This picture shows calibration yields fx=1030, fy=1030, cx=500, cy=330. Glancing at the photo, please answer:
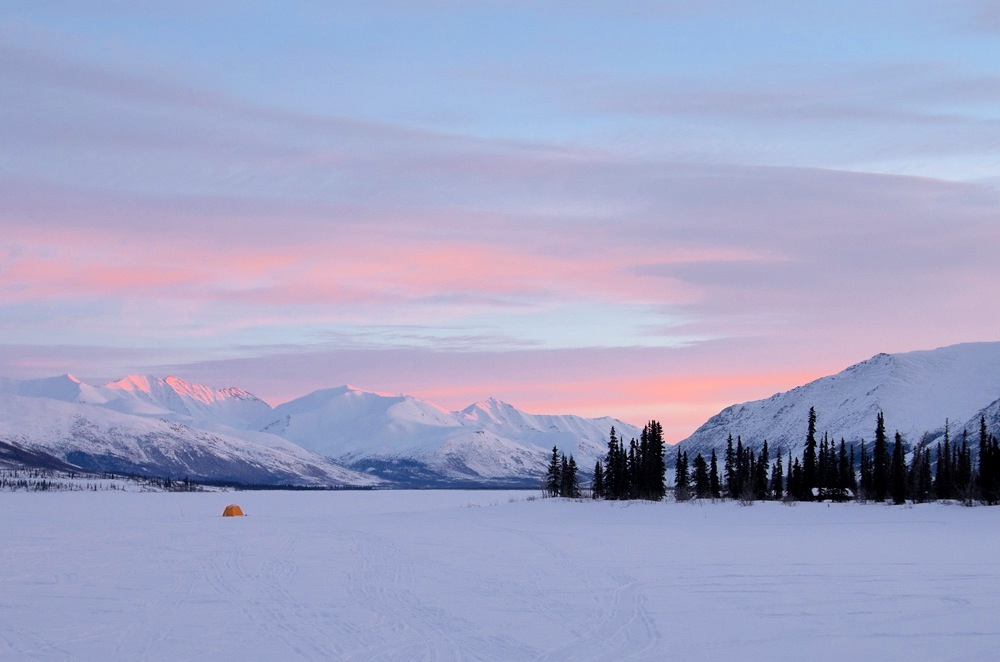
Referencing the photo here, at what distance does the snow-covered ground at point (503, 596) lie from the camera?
17922 mm

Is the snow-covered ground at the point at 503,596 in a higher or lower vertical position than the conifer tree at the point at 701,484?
lower

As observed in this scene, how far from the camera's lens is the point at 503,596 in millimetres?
24688

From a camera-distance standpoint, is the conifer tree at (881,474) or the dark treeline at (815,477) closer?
the dark treeline at (815,477)

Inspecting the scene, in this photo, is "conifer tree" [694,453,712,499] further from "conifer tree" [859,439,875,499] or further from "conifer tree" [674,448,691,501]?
"conifer tree" [859,439,875,499]

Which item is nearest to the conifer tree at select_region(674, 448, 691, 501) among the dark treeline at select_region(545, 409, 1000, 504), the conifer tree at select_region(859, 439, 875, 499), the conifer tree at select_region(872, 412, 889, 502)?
the dark treeline at select_region(545, 409, 1000, 504)

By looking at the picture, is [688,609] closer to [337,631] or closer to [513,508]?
[337,631]

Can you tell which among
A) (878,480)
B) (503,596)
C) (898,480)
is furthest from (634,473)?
(503,596)

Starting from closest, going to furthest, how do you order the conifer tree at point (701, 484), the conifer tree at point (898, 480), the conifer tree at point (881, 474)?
the conifer tree at point (898, 480)
the conifer tree at point (881, 474)
the conifer tree at point (701, 484)

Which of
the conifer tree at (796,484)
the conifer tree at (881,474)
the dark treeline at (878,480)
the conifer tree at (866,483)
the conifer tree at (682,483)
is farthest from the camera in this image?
the conifer tree at (796,484)

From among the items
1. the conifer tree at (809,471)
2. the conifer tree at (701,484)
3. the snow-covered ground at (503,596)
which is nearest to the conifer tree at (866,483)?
the conifer tree at (809,471)

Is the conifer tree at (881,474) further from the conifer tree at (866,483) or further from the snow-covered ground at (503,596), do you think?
the snow-covered ground at (503,596)

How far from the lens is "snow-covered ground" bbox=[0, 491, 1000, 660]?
58.8 ft

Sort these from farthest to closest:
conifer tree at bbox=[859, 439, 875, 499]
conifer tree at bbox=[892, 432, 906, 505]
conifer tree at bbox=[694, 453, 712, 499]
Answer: conifer tree at bbox=[694, 453, 712, 499] < conifer tree at bbox=[859, 439, 875, 499] < conifer tree at bbox=[892, 432, 906, 505]

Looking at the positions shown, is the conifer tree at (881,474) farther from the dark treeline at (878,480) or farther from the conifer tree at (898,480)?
the conifer tree at (898,480)
